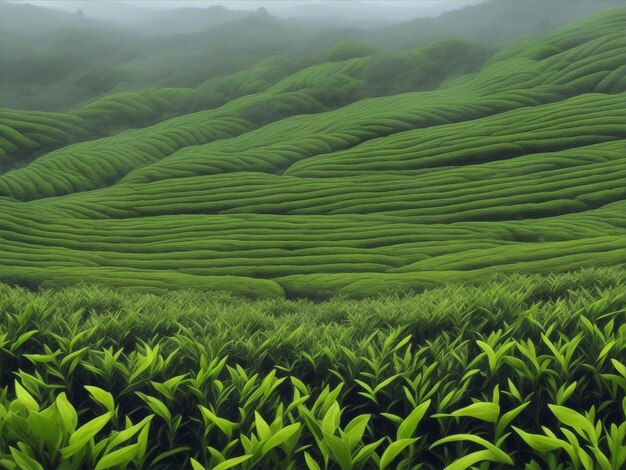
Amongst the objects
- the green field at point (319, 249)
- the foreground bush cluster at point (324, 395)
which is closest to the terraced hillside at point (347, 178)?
the green field at point (319, 249)

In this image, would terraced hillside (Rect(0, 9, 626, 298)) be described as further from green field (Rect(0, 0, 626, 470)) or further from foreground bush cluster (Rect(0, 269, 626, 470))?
foreground bush cluster (Rect(0, 269, 626, 470))

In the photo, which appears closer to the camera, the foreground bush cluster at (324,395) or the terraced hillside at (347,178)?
the foreground bush cluster at (324,395)

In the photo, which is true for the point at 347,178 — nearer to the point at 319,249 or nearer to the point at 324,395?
the point at 319,249

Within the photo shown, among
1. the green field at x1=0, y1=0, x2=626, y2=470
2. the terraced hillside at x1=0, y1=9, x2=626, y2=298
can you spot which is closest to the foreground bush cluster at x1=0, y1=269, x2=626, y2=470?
the green field at x1=0, y1=0, x2=626, y2=470

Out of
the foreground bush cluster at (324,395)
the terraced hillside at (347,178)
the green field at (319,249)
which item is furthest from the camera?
the terraced hillside at (347,178)

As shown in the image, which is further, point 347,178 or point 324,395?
point 347,178

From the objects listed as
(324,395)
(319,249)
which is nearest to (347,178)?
(319,249)

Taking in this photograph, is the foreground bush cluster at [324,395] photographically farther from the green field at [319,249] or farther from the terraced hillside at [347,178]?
the terraced hillside at [347,178]
